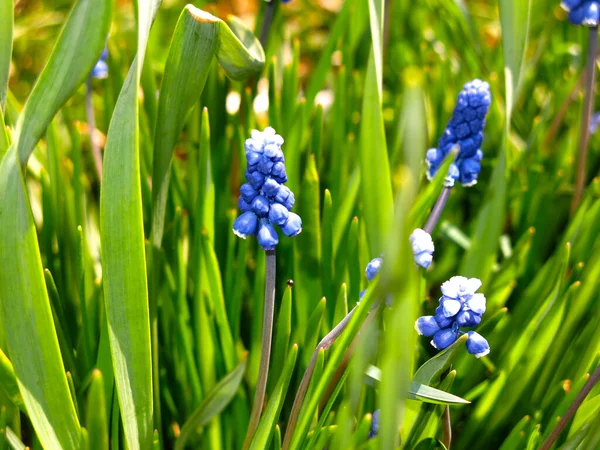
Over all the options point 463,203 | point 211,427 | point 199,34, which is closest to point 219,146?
point 199,34

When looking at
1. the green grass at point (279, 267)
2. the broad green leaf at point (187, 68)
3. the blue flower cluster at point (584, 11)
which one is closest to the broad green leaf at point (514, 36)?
the green grass at point (279, 267)

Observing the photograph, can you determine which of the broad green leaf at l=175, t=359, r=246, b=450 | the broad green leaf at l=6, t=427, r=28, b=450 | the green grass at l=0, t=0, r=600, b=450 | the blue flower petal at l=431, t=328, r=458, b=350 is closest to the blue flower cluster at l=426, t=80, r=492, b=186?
the green grass at l=0, t=0, r=600, b=450

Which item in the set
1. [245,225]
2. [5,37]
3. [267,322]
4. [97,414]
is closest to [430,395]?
[267,322]

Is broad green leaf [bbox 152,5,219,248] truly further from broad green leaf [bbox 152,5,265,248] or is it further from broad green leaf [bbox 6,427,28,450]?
broad green leaf [bbox 6,427,28,450]

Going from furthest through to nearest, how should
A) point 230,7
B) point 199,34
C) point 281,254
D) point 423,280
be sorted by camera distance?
point 230,7 < point 281,254 < point 423,280 < point 199,34

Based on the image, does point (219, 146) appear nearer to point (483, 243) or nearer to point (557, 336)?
point (483, 243)

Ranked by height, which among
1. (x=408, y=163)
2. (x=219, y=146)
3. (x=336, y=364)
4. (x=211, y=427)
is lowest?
(x=211, y=427)

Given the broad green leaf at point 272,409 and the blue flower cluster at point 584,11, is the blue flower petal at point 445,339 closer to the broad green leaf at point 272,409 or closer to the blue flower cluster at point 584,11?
the broad green leaf at point 272,409
